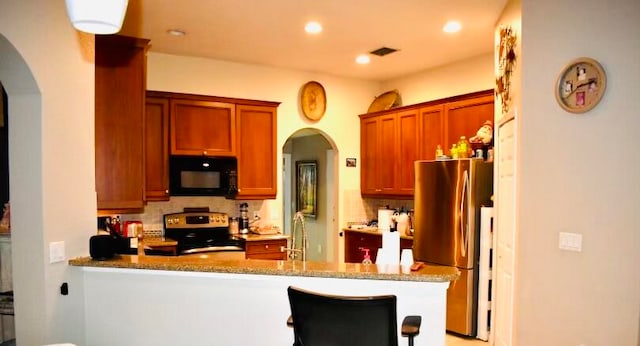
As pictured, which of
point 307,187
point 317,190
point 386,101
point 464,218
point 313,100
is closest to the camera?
point 464,218

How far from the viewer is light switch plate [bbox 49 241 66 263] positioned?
252 cm

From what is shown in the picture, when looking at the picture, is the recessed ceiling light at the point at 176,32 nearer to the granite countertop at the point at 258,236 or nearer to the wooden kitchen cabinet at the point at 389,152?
the granite countertop at the point at 258,236

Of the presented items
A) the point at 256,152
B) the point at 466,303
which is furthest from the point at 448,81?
the point at 466,303

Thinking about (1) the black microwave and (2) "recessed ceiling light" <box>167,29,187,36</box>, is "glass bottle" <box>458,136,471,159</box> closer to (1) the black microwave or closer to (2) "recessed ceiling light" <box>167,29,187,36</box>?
(1) the black microwave

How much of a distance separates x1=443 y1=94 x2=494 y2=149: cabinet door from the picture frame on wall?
324cm

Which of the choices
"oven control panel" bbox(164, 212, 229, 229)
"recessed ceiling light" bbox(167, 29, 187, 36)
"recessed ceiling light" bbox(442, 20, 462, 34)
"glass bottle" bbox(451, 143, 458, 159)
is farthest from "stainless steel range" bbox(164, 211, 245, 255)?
"recessed ceiling light" bbox(442, 20, 462, 34)

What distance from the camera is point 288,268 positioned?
2.36 m

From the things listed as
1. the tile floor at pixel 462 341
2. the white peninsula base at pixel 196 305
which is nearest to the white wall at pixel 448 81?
the tile floor at pixel 462 341

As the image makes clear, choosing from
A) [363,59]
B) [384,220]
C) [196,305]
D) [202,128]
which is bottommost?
[196,305]

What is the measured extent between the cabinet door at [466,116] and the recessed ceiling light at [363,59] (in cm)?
108

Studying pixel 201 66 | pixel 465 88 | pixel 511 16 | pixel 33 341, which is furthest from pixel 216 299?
pixel 465 88

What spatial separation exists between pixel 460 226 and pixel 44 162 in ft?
11.3

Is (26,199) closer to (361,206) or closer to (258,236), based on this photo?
(258,236)

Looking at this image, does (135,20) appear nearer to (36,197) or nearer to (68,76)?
(68,76)
